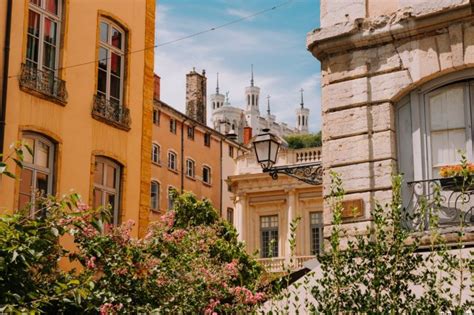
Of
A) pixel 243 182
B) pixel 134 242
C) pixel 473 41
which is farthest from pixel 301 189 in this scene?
pixel 473 41

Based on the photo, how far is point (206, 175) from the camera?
47906mm

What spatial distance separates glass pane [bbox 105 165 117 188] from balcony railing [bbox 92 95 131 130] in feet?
3.41

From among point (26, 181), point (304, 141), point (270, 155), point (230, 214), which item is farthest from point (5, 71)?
point (304, 141)

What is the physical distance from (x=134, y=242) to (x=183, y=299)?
1.51m

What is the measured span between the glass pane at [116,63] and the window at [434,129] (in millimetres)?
10622

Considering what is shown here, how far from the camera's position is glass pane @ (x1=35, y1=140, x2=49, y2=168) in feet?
58.1

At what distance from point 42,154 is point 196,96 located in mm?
34655

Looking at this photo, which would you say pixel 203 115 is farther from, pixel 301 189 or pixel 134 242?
pixel 134 242

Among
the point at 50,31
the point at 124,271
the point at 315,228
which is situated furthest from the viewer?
the point at 315,228

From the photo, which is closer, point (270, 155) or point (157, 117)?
point (270, 155)

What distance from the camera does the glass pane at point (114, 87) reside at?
20448mm

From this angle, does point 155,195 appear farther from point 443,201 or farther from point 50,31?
point 443,201

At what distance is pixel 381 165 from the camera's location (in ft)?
37.2

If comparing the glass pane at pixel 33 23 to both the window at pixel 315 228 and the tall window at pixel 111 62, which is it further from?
the window at pixel 315 228
